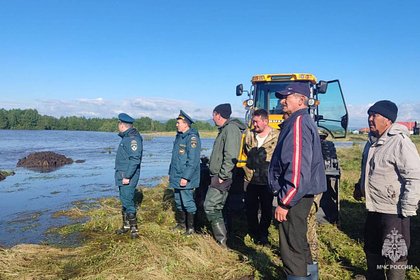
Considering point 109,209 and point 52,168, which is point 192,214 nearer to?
point 109,209

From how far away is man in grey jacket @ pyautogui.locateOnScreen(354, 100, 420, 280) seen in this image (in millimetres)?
Result: 2996

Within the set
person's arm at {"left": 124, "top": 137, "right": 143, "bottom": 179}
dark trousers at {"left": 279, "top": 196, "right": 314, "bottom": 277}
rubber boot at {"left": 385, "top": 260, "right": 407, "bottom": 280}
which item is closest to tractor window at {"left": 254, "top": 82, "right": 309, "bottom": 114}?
person's arm at {"left": 124, "top": 137, "right": 143, "bottom": 179}

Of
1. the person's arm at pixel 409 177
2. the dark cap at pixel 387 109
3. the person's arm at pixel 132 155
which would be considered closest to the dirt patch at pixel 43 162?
the person's arm at pixel 132 155

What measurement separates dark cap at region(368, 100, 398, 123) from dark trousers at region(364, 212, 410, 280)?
92 cm

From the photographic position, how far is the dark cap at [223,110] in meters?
4.81

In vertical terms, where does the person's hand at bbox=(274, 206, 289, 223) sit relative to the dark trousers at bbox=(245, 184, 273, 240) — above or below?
above

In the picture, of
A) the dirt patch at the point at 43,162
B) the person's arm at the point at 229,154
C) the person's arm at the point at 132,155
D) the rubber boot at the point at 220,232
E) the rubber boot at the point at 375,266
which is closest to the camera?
the rubber boot at the point at 375,266

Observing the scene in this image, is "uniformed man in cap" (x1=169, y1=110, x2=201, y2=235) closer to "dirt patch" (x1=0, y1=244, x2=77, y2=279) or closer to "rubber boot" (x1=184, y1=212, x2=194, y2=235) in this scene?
"rubber boot" (x1=184, y1=212, x2=194, y2=235)

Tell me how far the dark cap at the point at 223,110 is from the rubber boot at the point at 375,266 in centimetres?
247

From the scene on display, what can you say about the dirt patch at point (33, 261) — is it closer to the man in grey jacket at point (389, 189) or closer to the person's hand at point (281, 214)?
the person's hand at point (281, 214)

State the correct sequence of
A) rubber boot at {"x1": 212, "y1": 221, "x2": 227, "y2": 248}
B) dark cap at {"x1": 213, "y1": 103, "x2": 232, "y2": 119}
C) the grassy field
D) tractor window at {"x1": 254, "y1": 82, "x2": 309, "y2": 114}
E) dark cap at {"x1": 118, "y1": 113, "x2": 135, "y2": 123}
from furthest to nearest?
1. tractor window at {"x1": 254, "y1": 82, "x2": 309, "y2": 114}
2. dark cap at {"x1": 118, "y1": 113, "x2": 135, "y2": 123}
3. dark cap at {"x1": 213, "y1": 103, "x2": 232, "y2": 119}
4. rubber boot at {"x1": 212, "y1": 221, "x2": 227, "y2": 248}
5. the grassy field

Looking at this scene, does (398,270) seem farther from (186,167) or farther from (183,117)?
(183,117)

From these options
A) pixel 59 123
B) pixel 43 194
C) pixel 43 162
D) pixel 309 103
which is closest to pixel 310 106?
pixel 309 103

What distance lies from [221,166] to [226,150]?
0.76 feet
